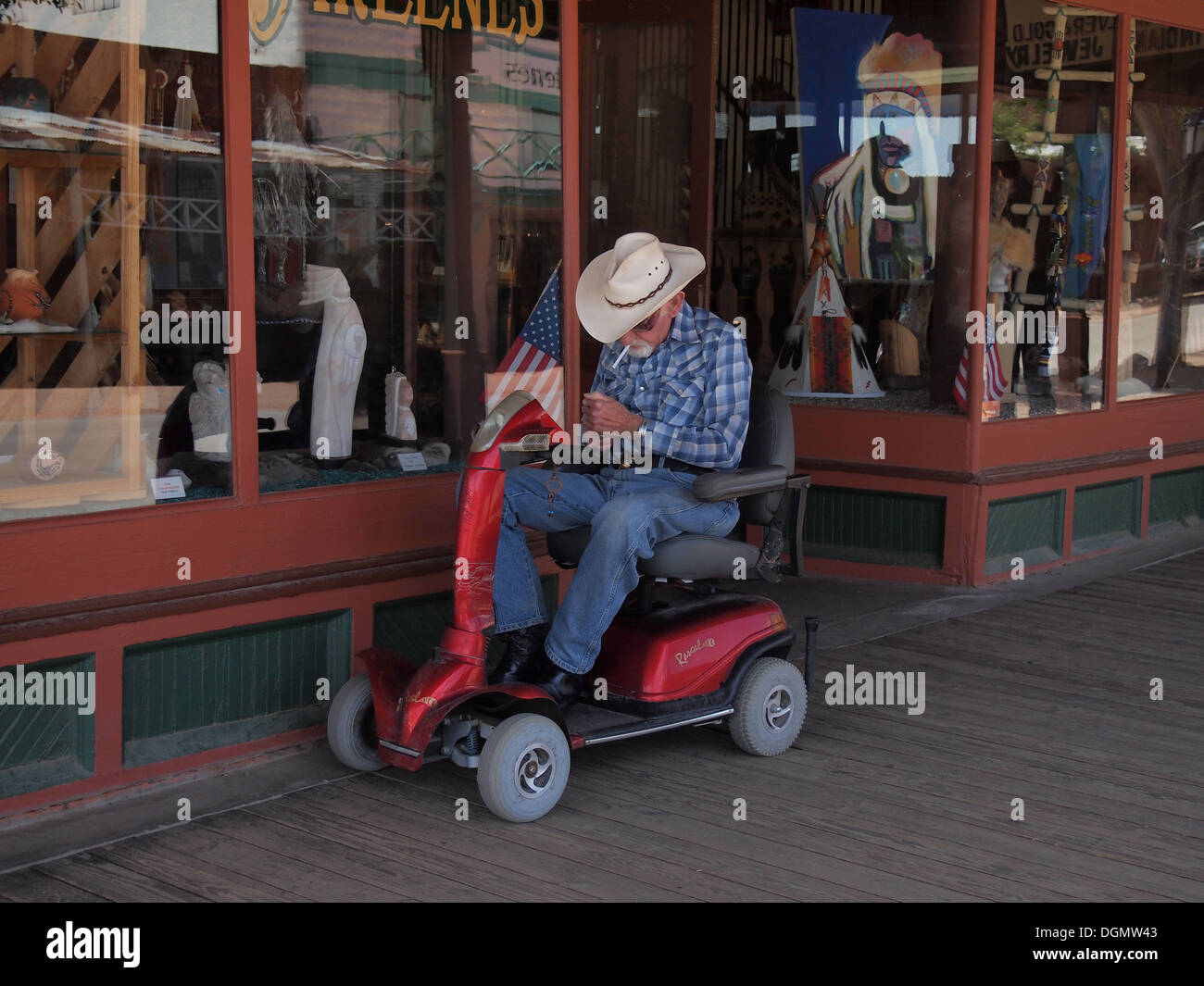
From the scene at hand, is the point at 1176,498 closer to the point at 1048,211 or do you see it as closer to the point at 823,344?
the point at 1048,211

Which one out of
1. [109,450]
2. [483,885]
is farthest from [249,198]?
[483,885]

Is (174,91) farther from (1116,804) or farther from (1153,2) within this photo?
(1153,2)

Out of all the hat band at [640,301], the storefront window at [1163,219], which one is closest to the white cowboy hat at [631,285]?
the hat band at [640,301]

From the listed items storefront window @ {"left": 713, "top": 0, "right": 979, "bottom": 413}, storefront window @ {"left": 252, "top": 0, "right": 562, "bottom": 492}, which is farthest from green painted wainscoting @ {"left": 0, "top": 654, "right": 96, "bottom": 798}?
storefront window @ {"left": 713, "top": 0, "right": 979, "bottom": 413}

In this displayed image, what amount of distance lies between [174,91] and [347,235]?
0.69 metres

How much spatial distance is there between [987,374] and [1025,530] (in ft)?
2.39

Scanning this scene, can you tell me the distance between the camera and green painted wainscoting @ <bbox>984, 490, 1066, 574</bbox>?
6.39m

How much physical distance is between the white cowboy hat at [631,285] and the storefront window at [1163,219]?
12.8ft

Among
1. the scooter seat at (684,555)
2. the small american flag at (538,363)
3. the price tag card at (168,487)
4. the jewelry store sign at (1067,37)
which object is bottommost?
the scooter seat at (684,555)

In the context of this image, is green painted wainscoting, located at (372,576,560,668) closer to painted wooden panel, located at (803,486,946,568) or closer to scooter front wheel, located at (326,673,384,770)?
scooter front wheel, located at (326,673,384,770)

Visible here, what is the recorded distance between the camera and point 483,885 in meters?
3.21

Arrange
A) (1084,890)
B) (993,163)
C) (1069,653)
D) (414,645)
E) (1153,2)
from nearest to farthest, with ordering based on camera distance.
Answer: (1084,890), (414,645), (1069,653), (993,163), (1153,2)

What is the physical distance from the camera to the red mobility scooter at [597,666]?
3.56 metres

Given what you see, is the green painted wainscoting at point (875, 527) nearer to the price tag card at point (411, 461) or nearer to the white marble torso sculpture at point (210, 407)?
the price tag card at point (411, 461)
